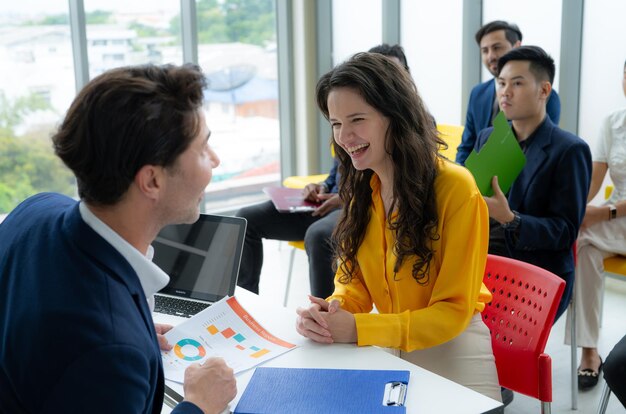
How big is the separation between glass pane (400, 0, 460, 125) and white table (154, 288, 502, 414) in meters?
3.26

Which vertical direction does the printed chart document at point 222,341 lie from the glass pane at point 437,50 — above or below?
below

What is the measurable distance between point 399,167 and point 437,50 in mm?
3244

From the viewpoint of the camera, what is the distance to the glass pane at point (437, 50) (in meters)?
4.91

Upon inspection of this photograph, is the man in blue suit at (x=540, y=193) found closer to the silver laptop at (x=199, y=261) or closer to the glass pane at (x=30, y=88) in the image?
the silver laptop at (x=199, y=261)

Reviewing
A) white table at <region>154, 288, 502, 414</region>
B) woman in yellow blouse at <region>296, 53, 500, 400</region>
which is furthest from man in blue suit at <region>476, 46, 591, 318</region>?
white table at <region>154, 288, 502, 414</region>

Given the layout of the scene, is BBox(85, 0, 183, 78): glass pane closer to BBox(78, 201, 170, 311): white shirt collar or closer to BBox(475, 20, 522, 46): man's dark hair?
BBox(475, 20, 522, 46): man's dark hair

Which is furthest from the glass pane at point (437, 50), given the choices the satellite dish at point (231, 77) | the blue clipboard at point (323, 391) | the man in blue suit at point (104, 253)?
the man in blue suit at point (104, 253)

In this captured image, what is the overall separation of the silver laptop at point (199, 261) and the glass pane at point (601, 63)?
8.19 feet

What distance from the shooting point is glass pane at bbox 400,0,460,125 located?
16.1 feet

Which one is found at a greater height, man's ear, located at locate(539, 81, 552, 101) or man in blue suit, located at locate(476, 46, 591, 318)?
man's ear, located at locate(539, 81, 552, 101)

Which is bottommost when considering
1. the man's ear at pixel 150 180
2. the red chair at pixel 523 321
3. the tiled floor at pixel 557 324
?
the tiled floor at pixel 557 324

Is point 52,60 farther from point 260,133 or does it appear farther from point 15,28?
point 260,133

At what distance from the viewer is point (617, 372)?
7.54ft

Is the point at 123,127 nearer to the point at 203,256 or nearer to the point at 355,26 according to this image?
the point at 203,256
